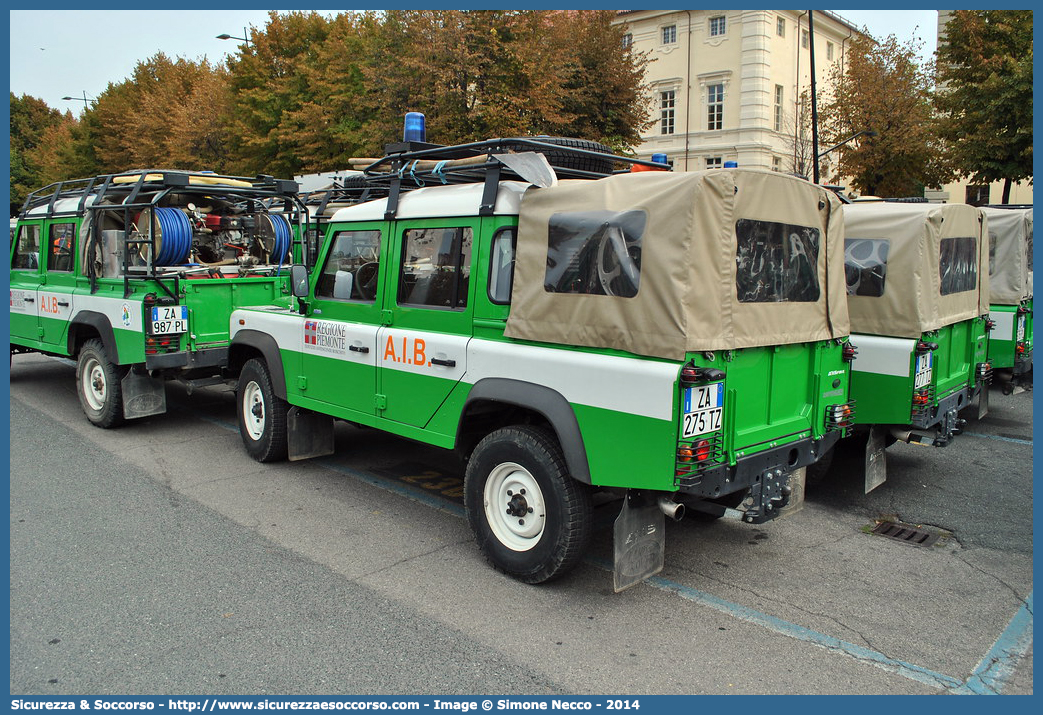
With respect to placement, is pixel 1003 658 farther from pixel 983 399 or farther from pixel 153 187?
pixel 153 187

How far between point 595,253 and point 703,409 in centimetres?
105

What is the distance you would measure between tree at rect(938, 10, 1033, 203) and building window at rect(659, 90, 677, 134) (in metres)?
24.4

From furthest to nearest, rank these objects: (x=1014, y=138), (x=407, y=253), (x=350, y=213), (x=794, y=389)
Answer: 1. (x=1014, y=138)
2. (x=350, y=213)
3. (x=407, y=253)
4. (x=794, y=389)

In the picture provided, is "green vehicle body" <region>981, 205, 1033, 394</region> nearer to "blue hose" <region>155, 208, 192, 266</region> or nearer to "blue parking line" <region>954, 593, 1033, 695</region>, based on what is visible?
"blue parking line" <region>954, 593, 1033, 695</region>

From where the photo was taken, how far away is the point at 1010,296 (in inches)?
346

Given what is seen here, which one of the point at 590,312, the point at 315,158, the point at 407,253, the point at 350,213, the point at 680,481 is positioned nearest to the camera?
the point at 680,481

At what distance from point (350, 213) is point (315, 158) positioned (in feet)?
57.8

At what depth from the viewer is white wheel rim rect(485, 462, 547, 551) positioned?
15.1 ft

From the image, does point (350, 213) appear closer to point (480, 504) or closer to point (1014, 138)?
point (480, 504)

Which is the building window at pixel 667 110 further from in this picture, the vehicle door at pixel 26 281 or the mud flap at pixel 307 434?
the mud flap at pixel 307 434

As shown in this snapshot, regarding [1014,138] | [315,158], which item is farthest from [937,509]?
[315,158]

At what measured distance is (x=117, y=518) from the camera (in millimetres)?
5738

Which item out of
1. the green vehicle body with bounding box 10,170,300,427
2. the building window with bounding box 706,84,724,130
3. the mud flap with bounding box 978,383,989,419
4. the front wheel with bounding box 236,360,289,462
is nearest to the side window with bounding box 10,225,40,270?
the green vehicle body with bounding box 10,170,300,427

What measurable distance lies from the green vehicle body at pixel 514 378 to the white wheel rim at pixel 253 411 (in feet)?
2.19
